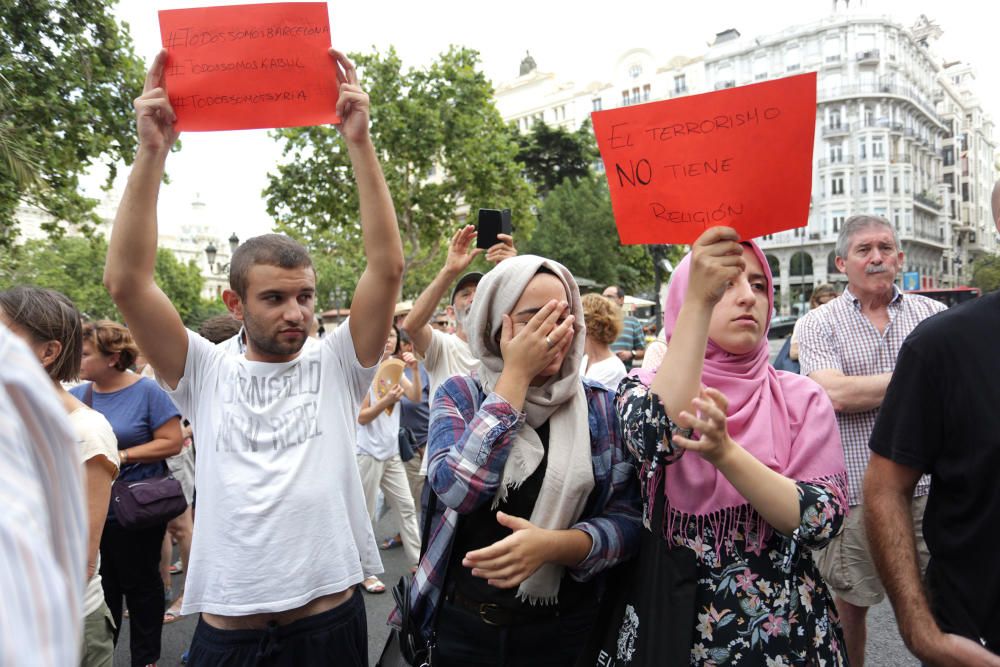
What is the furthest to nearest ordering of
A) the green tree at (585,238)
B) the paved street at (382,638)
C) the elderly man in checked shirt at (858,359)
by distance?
the green tree at (585,238)
the paved street at (382,638)
the elderly man in checked shirt at (858,359)

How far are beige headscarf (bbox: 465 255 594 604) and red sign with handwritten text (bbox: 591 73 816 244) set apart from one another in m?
0.32

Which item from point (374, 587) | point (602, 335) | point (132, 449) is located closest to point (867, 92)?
point (602, 335)

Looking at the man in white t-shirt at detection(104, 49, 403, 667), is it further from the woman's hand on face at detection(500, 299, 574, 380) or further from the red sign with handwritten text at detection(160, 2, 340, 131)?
the woman's hand on face at detection(500, 299, 574, 380)

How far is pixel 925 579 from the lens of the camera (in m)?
1.72

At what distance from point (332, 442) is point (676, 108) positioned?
1429 millimetres

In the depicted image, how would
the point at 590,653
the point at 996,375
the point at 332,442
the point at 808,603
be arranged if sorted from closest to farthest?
1. the point at 996,375
2. the point at 808,603
3. the point at 590,653
4. the point at 332,442

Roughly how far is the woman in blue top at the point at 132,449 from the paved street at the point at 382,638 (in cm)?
62

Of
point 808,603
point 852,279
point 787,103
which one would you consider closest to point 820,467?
point 808,603

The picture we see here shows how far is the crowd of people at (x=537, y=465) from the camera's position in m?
1.59

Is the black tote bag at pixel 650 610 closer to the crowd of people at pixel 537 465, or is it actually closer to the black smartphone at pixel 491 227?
the crowd of people at pixel 537 465

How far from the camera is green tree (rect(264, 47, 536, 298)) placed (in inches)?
766

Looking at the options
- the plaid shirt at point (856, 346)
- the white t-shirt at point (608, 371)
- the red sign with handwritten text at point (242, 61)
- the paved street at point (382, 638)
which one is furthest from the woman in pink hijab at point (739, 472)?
the white t-shirt at point (608, 371)

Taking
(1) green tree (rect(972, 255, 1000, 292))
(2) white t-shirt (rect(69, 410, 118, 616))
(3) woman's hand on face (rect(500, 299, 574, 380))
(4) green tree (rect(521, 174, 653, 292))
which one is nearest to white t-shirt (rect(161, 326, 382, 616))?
(2) white t-shirt (rect(69, 410, 118, 616))

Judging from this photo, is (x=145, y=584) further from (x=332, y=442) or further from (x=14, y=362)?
(x=14, y=362)
